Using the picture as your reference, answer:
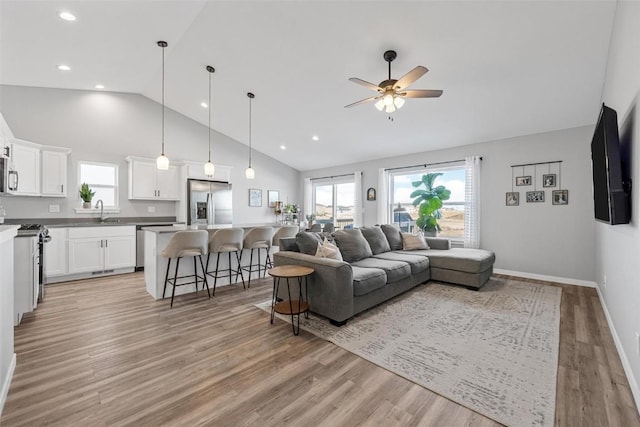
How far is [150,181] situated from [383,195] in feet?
17.0

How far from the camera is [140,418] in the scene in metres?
1.60

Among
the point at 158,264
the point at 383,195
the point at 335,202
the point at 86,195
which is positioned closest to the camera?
the point at 158,264

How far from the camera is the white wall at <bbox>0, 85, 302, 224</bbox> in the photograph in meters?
4.70

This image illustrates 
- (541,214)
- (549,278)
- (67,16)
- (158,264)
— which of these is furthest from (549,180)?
(67,16)

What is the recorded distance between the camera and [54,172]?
4801 millimetres

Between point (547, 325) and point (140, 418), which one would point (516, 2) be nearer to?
point (547, 325)

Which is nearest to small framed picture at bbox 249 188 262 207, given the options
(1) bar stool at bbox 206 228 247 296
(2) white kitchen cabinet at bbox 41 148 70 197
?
(1) bar stool at bbox 206 228 247 296

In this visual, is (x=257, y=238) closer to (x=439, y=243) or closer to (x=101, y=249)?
(x=101, y=249)

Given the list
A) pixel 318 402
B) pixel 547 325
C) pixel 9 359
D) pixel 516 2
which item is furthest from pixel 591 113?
pixel 9 359

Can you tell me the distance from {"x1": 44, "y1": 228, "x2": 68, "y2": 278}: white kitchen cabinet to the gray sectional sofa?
150 inches

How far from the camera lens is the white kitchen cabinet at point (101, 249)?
15.3 feet

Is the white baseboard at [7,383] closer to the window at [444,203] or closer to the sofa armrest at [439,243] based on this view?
the sofa armrest at [439,243]

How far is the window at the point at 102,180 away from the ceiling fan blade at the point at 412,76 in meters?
5.64

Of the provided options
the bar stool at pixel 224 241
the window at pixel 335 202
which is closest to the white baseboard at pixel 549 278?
the window at pixel 335 202
